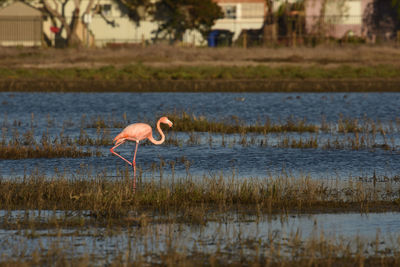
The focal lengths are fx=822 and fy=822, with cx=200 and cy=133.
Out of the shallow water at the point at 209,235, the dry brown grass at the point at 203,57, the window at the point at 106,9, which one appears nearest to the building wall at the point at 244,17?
the window at the point at 106,9

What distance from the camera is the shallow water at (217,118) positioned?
16.1 metres

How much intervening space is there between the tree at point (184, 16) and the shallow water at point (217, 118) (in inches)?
918

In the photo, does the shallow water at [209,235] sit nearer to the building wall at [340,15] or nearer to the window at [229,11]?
the building wall at [340,15]

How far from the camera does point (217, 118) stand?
26375 mm

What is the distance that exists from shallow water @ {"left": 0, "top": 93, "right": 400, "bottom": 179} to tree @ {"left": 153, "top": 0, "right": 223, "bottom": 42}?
23.3 meters

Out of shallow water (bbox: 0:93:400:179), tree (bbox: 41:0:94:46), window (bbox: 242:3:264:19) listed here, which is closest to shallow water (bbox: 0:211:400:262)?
shallow water (bbox: 0:93:400:179)

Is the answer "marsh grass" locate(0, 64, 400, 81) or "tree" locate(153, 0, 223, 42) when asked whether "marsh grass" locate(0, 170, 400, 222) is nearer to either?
"marsh grass" locate(0, 64, 400, 81)

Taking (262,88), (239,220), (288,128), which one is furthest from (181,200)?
(262,88)

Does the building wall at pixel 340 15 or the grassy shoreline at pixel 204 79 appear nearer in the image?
the grassy shoreline at pixel 204 79

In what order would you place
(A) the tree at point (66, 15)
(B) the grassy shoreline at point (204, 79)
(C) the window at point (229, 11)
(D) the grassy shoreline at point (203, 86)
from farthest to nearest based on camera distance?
1. (C) the window at point (229, 11)
2. (A) the tree at point (66, 15)
3. (B) the grassy shoreline at point (204, 79)
4. (D) the grassy shoreline at point (203, 86)

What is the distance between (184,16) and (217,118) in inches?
1313

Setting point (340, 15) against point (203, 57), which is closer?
point (203, 57)

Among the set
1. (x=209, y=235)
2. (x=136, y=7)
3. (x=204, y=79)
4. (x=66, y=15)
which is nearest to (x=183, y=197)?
(x=209, y=235)

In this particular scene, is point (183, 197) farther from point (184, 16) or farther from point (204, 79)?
point (184, 16)
